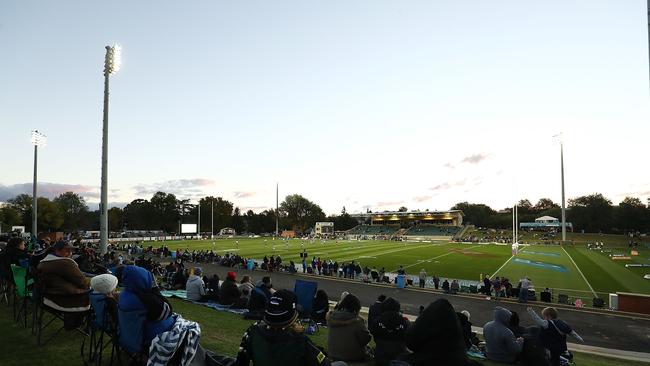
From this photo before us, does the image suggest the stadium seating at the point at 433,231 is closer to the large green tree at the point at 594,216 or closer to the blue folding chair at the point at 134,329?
the large green tree at the point at 594,216

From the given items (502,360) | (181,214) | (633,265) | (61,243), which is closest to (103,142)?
(61,243)

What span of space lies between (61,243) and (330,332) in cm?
478

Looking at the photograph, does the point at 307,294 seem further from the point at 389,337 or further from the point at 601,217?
the point at 601,217

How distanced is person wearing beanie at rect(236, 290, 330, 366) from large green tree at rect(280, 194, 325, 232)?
161270 millimetres

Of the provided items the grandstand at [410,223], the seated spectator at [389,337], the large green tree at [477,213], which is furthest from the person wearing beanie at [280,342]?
the large green tree at [477,213]

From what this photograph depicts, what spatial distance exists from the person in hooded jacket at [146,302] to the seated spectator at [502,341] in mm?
5949

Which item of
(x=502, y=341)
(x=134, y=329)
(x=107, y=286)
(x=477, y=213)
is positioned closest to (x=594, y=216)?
(x=477, y=213)

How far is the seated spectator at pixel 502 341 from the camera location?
7286 mm

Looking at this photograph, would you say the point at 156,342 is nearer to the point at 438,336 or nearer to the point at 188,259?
the point at 438,336

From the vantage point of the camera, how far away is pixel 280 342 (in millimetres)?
3695

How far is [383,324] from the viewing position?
6027 millimetres

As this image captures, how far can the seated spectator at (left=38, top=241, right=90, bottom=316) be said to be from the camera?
19.8 feet

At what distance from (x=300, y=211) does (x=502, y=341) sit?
162m

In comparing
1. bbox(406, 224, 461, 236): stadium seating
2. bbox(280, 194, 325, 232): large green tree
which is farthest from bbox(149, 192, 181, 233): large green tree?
bbox(406, 224, 461, 236): stadium seating
